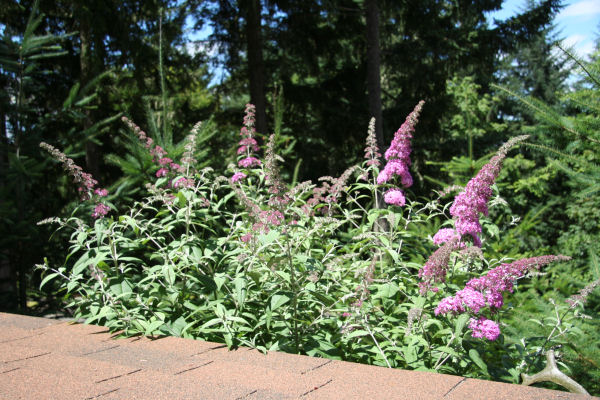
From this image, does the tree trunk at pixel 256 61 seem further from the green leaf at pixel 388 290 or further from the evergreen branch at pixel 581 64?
the green leaf at pixel 388 290

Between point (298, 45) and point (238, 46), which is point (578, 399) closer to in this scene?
point (298, 45)

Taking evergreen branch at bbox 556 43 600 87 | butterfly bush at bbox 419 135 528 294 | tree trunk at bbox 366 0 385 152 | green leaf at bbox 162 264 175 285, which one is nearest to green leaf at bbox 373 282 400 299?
butterfly bush at bbox 419 135 528 294

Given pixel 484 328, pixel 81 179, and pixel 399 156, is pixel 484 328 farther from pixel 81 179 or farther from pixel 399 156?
pixel 81 179

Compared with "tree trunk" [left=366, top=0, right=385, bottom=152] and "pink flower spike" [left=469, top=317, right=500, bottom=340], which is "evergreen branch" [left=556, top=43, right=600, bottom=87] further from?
"tree trunk" [left=366, top=0, right=385, bottom=152]

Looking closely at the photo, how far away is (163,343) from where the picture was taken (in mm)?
2391

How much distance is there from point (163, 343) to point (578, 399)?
5.76 ft

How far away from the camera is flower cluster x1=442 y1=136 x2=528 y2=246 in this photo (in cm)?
225

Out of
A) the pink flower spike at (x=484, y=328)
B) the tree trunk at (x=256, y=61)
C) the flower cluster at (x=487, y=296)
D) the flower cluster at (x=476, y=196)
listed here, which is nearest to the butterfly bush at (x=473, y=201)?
the flower cluster at (x=476, y=196)

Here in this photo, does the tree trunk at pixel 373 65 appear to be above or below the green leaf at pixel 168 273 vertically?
above

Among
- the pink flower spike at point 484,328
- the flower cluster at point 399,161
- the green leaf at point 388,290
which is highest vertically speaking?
the flower cluster at point 399,161

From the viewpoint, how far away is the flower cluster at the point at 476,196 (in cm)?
225

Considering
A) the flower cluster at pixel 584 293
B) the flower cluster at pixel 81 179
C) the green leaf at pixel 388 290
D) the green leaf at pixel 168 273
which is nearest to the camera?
the flower cluster at pixel 584 293

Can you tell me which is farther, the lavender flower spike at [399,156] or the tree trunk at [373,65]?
the tree trunk at [373,65]

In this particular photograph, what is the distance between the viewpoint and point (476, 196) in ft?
7.50
